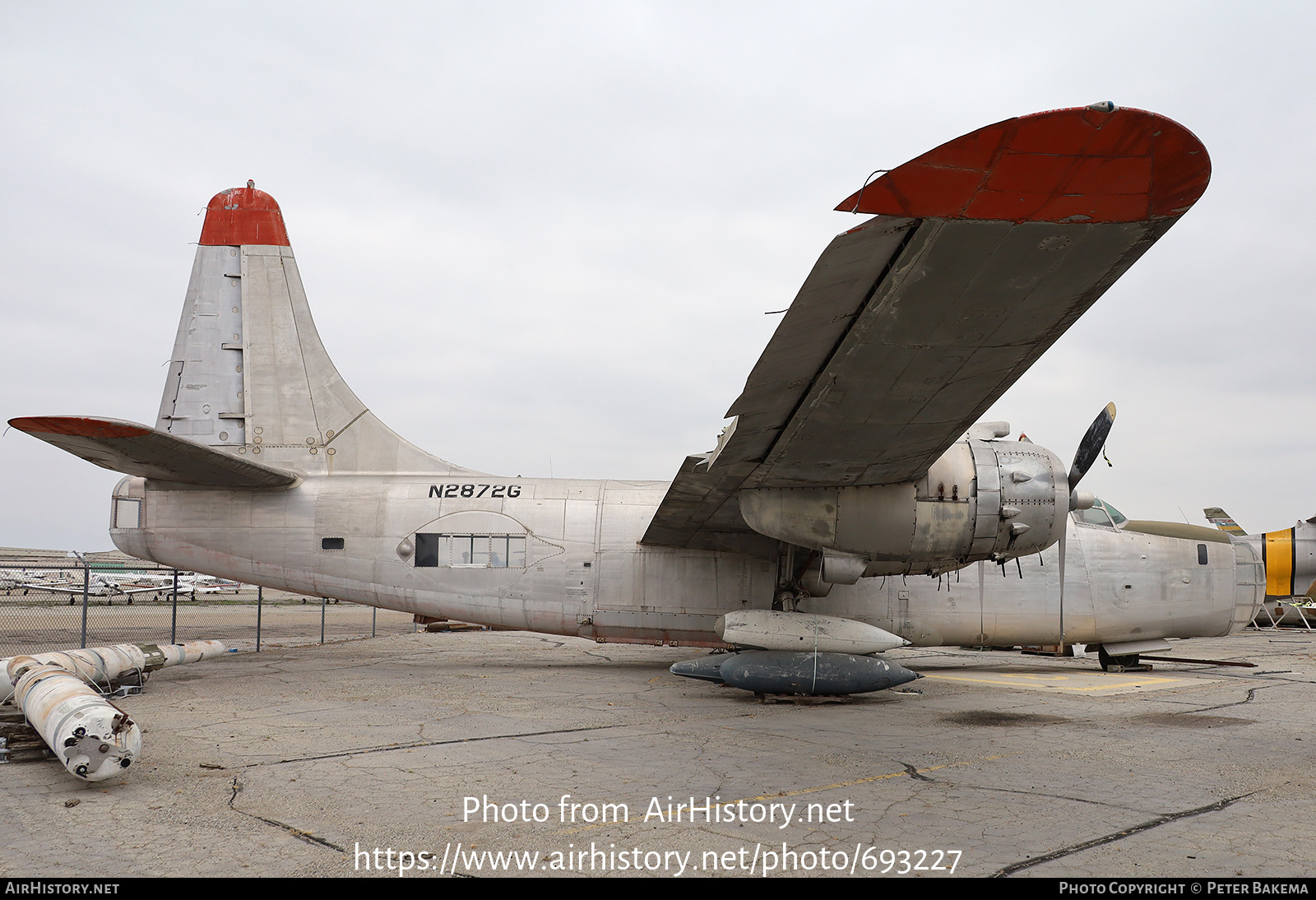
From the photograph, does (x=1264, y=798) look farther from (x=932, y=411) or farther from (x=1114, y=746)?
(x=932, y=411)

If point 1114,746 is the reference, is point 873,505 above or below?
above

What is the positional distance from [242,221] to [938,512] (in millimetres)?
11703

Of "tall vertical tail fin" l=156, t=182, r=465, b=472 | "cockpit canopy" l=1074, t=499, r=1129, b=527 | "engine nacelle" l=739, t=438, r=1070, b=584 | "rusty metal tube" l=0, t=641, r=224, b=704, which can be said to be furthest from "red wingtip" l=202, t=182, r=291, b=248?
"cockpit canopy" l=1074, t=499, r=1129, b=527

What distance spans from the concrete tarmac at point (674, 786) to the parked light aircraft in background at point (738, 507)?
1.75m

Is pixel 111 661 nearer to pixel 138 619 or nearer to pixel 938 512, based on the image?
pixel 938 512

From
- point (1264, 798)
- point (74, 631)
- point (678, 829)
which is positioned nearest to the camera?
point (678, 829)

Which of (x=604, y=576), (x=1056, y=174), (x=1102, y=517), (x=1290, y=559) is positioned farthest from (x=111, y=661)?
(x=1290, y=559)

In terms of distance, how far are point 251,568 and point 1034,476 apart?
11.1 meters

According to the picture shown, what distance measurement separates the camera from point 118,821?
481 centimetres

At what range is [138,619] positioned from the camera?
2761 cm

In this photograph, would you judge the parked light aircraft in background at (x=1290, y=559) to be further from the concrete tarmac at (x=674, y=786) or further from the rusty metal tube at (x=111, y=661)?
the rusty metal tube at (x=111, y=661)

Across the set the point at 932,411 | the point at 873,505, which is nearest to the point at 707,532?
the point at 873,505

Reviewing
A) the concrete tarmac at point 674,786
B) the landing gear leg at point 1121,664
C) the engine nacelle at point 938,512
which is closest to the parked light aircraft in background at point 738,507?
the engine nacelle at point 938,512

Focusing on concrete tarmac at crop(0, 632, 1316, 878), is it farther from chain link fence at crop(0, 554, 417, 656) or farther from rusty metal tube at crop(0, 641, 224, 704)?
chain link fence at crop(0, 554, 417, 656)
